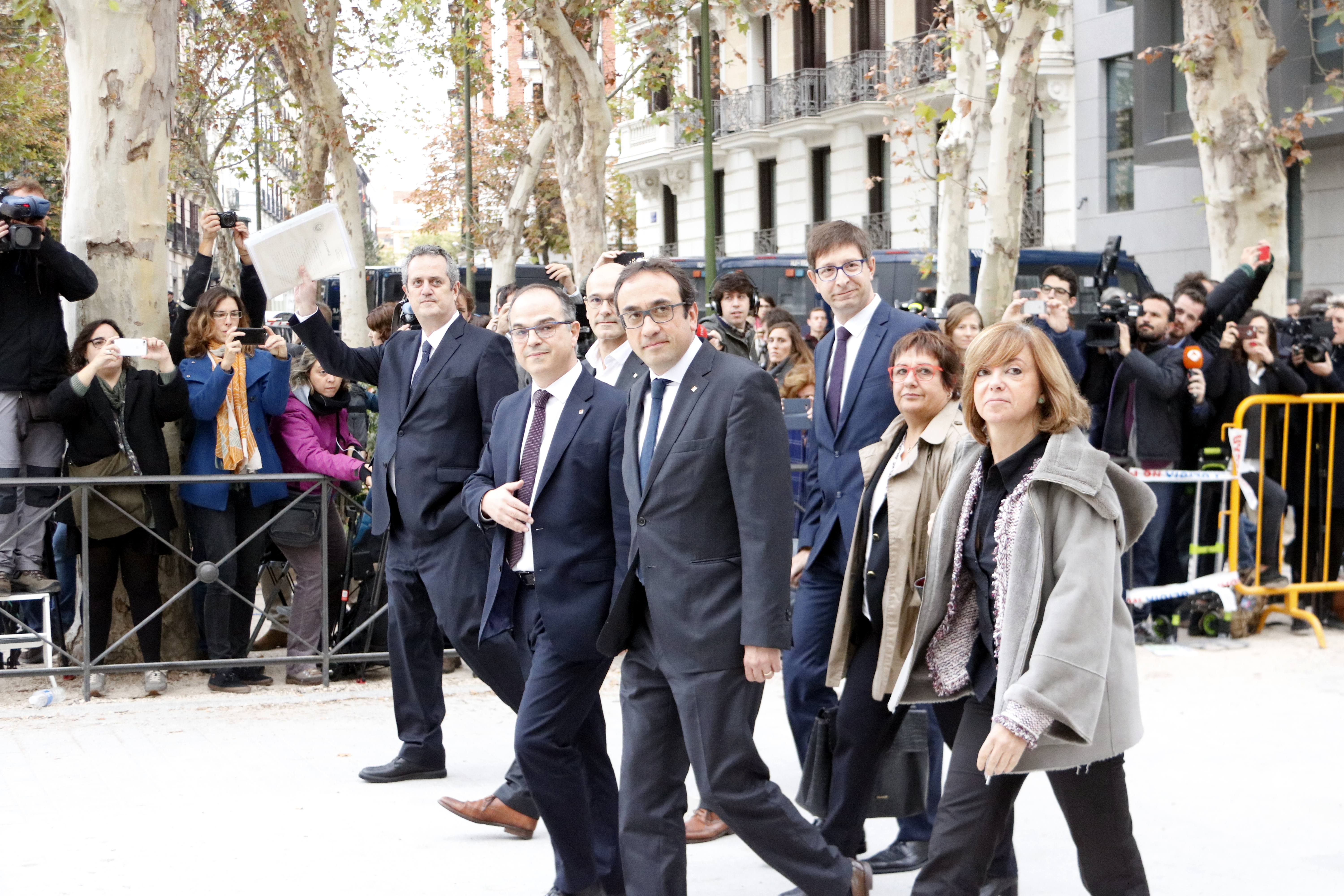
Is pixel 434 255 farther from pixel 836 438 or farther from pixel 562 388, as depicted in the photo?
pixel 836 438

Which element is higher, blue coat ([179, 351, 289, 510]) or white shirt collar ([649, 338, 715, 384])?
white shirt collar ([649, 338, 715, 384])

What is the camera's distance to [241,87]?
29.6 metres

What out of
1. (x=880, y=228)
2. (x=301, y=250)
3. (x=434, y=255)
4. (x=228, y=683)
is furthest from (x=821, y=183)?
(x=434, y=255)

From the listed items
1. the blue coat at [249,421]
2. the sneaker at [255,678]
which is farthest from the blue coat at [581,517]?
the sneaker at [255,678]

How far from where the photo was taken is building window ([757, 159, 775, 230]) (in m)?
38.2

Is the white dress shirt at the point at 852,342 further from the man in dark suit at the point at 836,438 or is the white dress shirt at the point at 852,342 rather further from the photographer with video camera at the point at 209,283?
the photographer with video camera at the point at 209,283

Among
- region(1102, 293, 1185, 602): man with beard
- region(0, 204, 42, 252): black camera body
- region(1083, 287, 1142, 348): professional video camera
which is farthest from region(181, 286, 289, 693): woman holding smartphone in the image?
region(1102, 293, 1185, 602): man with beard

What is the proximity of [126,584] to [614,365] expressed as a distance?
134 inches

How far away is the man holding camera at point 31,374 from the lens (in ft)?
24.5

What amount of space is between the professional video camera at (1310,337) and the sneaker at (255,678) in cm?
654

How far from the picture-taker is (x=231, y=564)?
7.74m

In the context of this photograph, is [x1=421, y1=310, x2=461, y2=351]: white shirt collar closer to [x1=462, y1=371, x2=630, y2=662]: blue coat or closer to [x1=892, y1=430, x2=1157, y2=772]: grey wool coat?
[x1=462, y1=371, x2=630, y2=662]: blue coat

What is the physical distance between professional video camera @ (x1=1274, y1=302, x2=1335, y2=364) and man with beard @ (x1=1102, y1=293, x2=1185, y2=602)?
1.03 meters

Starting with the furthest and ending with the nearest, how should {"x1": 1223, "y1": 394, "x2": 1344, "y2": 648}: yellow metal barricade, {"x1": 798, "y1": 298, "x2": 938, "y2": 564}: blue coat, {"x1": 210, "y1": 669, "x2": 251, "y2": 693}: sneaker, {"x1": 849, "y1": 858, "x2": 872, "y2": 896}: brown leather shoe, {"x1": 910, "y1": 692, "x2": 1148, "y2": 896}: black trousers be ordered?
1. {"x1": 1223, "y1": 394, "x2": 1344, "y2": 648}: yellow metal barricade
2. {"x1": 210, "y1": 669, "x2": 251, "y2": 693}: sneaker
3. {"x1": 798, "y1": 298, "x2": 938, "y2": 564}: blue coat
4. {"x1": 849, "y1": 858, "x2": 872, "y2": 896}: brown leather shoe
5. {"x1": 910, "y1": 692, "x2": 1148, "y2": 896}: black trousers
